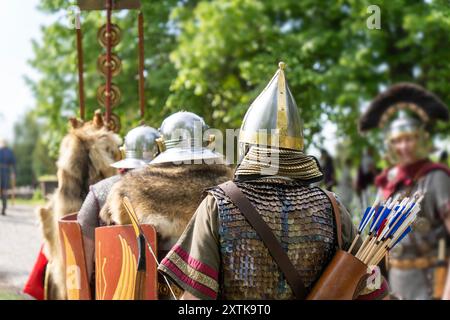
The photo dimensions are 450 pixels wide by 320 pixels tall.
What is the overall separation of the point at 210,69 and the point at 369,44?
10.6 ft

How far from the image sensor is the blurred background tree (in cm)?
724

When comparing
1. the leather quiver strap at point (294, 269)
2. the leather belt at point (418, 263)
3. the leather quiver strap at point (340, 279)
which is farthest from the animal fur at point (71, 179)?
the leather belt at point (418, 263)

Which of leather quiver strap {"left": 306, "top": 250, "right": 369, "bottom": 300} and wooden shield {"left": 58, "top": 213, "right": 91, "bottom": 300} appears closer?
leather quiver strap {"left": 306, "top": 250, "right": 369, "bottom": 300}

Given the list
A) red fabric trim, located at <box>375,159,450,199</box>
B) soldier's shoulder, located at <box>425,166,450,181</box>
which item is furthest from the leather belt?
soldier's shoulder, located at <box>425,166,450,181</box>

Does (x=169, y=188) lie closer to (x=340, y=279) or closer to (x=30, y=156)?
(x=340, y=279)

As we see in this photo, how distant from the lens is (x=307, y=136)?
688 centimetres

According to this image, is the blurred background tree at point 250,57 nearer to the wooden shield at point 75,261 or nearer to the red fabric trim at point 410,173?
the red fabric trim at point 410,173

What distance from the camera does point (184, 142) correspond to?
3.63 m

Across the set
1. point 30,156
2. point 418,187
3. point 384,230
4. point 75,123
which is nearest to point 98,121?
point 75,123

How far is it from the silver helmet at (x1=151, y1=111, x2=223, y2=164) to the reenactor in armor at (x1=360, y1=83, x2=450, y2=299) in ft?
8.15

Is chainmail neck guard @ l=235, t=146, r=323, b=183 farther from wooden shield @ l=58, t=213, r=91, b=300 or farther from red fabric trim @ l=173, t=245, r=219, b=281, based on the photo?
wooden shield @ l=58, t=213, r=91, b=300

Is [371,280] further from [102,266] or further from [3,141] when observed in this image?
[3,141]

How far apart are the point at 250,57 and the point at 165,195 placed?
7626 mm
